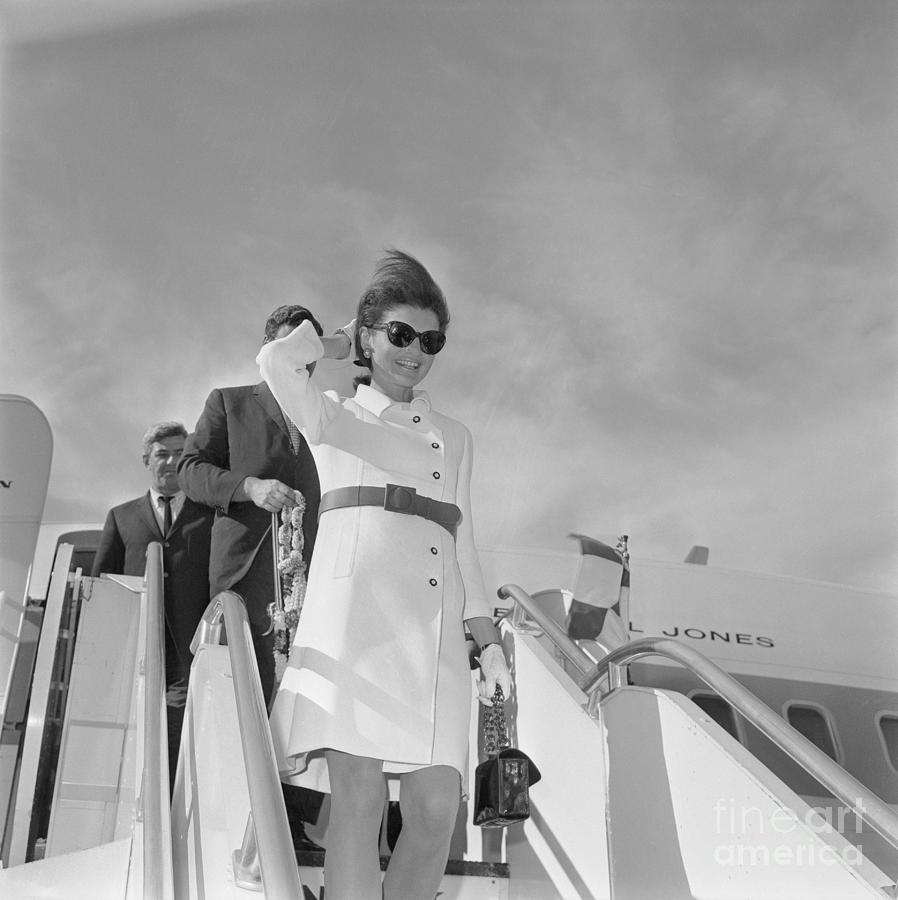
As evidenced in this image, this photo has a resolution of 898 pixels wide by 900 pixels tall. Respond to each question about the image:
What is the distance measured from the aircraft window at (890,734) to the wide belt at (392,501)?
670cm

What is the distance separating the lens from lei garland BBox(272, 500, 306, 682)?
2.96 m

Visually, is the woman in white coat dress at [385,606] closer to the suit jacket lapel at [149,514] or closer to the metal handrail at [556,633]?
the metal handrail at [556,633]

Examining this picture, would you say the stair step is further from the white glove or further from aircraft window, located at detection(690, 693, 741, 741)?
aircraft window, located at detection(690, 693, 741, 741)

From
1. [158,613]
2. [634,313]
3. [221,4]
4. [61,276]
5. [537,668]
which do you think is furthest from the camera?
[634,313]

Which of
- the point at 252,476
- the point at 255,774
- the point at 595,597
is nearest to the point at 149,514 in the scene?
the point at 252,476

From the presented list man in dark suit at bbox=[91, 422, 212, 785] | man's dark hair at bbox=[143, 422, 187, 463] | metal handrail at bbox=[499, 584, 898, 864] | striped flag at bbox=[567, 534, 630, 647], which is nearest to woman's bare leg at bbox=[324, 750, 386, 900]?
metal handrail at bbox=[499, 584, 898, 864]

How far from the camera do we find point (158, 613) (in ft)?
9.97

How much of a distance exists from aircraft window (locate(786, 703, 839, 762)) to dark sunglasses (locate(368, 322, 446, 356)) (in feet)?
20.2

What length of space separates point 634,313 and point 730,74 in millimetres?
1859

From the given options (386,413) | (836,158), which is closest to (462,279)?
(836,158)

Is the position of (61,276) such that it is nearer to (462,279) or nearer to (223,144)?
(223,144)

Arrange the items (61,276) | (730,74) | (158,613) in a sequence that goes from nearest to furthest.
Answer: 1. (158,613)
2. (61,276)
3. (730,74)

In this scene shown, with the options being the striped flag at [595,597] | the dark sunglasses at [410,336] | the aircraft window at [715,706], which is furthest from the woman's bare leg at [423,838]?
the aircraft window at [715,706]

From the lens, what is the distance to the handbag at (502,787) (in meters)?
2.34
